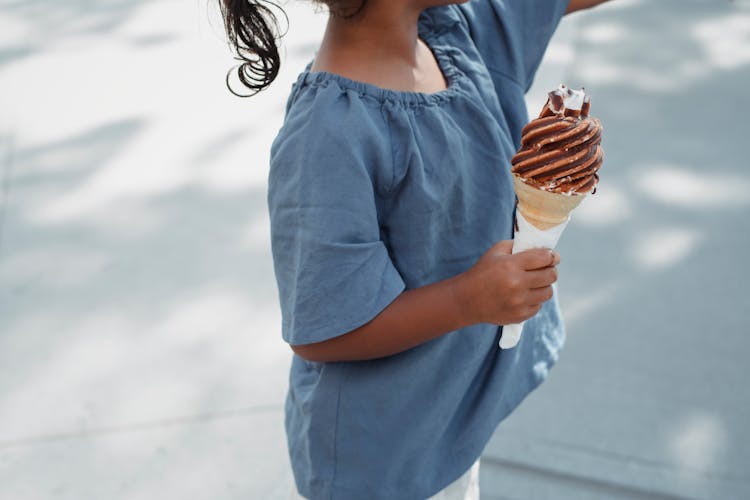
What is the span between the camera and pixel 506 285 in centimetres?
129

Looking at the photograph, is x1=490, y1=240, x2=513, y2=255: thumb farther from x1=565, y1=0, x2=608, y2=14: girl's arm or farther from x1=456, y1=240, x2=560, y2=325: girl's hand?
x1=565, y1=0, x2=608, y2=14: girl's arm

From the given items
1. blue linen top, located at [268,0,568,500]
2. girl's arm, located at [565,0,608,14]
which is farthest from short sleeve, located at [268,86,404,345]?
girl's arm, located at [565,0,608,14]

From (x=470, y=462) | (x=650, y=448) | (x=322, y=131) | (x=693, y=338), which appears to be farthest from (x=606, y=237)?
(x=322, y=131)

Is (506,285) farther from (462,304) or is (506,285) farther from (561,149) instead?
(561,149)

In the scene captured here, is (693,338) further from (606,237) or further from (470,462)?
(470,462)

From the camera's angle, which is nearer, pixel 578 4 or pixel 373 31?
pixel 373 31

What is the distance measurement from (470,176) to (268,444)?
1.50 m

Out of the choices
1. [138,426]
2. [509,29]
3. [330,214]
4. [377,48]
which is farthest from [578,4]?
[138,426]

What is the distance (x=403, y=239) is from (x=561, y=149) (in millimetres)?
264

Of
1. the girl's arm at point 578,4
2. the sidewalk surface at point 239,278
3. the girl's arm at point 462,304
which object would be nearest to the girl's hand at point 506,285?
the girl's arm at point 462,304

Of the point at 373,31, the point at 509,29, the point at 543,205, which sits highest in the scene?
the point at 373,31

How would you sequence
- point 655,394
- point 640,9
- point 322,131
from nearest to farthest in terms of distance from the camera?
1. point 322,131
2. point 655,394
3. point 640,9

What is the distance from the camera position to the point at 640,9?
5.01 metres

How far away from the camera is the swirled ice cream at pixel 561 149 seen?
4.25 ft
